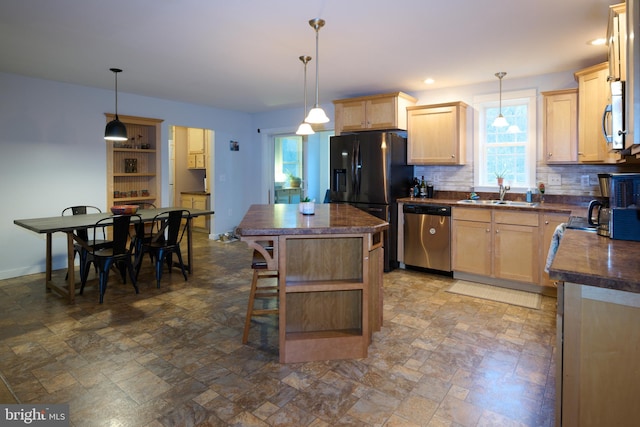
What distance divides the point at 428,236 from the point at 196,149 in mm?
5298

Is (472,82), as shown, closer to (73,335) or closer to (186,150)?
(73,335)

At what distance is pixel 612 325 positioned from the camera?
135cm

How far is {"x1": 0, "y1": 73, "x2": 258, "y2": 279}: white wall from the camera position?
4434 mm

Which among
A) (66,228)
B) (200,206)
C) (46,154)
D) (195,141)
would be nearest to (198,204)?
(200,206)

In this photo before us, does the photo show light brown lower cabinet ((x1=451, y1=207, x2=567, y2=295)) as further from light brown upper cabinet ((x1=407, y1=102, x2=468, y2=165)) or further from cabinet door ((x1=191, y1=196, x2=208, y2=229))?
cabinet door ((x1=191, y1=196, x2=208, y2=229))

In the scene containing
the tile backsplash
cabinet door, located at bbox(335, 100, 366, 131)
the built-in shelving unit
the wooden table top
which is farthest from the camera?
the built-in shelving unit

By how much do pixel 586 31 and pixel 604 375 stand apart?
113 inches

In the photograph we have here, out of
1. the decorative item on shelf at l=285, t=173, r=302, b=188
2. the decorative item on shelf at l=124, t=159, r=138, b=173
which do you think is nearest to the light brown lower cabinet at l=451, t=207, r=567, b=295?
the decorative item on shelf at l=285, t=173, r=302, b=188

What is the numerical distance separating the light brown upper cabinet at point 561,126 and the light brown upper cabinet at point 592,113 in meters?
0.12

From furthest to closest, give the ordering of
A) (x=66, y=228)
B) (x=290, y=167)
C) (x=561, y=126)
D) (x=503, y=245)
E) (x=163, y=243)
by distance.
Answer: (x=290, y=167) < (x=163, y=243) < (x=503, y=245) < (x=561, y=126) < (x=66, y=228)

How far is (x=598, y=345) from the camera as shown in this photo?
137 cm

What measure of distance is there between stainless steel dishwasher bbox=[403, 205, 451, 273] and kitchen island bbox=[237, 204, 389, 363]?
203 cm

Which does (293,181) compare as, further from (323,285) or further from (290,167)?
(323,285)

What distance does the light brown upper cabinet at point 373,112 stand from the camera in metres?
4.76
